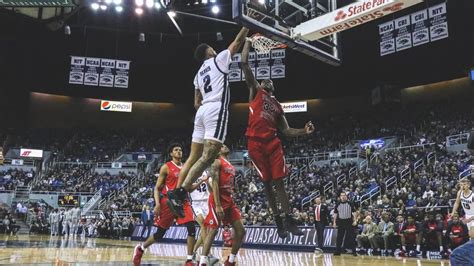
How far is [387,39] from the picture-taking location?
2175 cm

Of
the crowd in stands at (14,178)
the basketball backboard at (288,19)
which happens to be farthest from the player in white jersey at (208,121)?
the crowd in stands at (14,178)

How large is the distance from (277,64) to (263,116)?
20.7m

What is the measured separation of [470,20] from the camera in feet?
78.0

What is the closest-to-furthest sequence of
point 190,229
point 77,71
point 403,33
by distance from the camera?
1. point 190,229
2. point 403,33
3. point 77,71

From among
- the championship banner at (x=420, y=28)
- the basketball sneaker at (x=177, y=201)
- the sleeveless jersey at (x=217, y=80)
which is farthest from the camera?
the championship banner at (x=420, y=28)

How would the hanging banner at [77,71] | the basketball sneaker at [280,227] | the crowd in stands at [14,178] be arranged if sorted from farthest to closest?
1. the crowd in stands at [14,178]
2. the hanging banner at [77,71]
3. the basketball sneaker at [280,227]

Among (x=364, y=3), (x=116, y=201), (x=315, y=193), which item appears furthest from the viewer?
(x=116, y=201)

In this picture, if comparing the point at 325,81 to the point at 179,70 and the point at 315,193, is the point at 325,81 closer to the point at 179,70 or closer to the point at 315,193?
the point at 179,70

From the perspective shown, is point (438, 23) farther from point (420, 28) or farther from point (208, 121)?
point (208, 121)

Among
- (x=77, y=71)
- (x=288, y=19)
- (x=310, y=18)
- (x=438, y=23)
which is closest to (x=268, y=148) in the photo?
(x=288, y=19)

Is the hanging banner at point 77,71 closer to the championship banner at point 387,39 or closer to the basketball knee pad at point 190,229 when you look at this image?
the championship banner at point 387,39

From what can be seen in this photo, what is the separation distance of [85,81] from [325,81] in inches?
666

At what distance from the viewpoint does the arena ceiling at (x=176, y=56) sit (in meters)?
26.7

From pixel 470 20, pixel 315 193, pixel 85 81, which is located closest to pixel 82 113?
pixel 85 81
